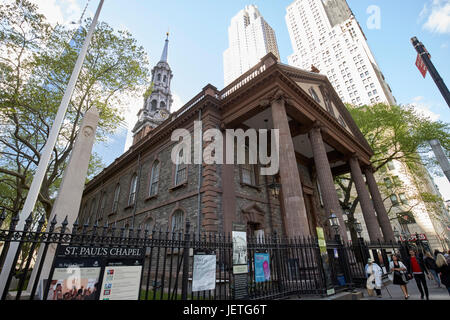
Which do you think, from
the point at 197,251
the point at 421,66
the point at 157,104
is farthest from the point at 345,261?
the point at 157,104

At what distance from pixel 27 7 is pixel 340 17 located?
125429mm

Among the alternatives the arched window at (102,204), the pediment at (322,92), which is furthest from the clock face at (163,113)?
the pediment at (322,92)

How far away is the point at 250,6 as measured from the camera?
384 feet

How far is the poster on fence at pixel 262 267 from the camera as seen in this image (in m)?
6.01

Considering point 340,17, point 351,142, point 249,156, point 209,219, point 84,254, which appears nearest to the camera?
point 84,254

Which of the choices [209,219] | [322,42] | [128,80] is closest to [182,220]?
[209,219]

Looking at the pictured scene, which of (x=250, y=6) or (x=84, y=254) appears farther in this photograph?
(x=250, y=6)

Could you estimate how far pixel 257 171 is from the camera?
15359 millimetres

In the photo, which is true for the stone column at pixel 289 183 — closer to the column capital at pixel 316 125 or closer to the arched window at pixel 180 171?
the column capital at pixel 316 125

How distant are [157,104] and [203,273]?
39555 millimetres

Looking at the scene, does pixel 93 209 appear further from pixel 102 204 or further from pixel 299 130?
pixel 299 130
